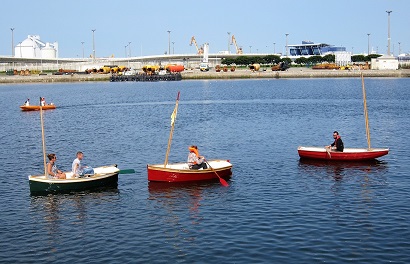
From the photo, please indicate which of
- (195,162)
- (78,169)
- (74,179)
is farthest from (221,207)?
(78,169)

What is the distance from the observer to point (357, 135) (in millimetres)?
60031

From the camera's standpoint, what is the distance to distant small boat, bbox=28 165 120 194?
35.2 meters

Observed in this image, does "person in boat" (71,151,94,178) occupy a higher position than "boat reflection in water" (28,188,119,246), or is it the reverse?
"person in boat" (71,151,94,178)

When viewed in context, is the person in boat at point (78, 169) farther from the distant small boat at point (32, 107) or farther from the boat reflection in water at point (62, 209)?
the distant small boat at point (32, 107)

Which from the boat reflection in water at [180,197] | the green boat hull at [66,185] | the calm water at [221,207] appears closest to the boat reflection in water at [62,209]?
the calm water at [221,207]

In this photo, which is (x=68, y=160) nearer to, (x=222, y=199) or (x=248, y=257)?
(x=222, y=199)

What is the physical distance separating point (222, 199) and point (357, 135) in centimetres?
3013

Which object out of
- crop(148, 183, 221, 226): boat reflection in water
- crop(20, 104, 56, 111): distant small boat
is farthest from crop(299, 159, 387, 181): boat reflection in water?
crop(20, 104, 56, 111): distant small boat

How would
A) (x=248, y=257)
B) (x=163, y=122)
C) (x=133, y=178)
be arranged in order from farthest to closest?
(x=163, y=122), (x=133, y=178), (x=248, y=257)

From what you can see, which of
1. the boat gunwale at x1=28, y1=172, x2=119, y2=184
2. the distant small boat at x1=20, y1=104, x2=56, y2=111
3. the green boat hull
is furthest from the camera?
the distant small boat at x1=20, y1=104, x2=56, y2=111

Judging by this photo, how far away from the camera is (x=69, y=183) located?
116 feet

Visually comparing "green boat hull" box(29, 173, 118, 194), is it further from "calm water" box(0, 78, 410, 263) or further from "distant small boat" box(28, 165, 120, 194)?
"calm water" box(0, 78, 410, 263)

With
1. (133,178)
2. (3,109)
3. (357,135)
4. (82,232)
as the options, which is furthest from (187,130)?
(3,109)

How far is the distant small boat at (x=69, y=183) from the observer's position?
3519 centimetres
